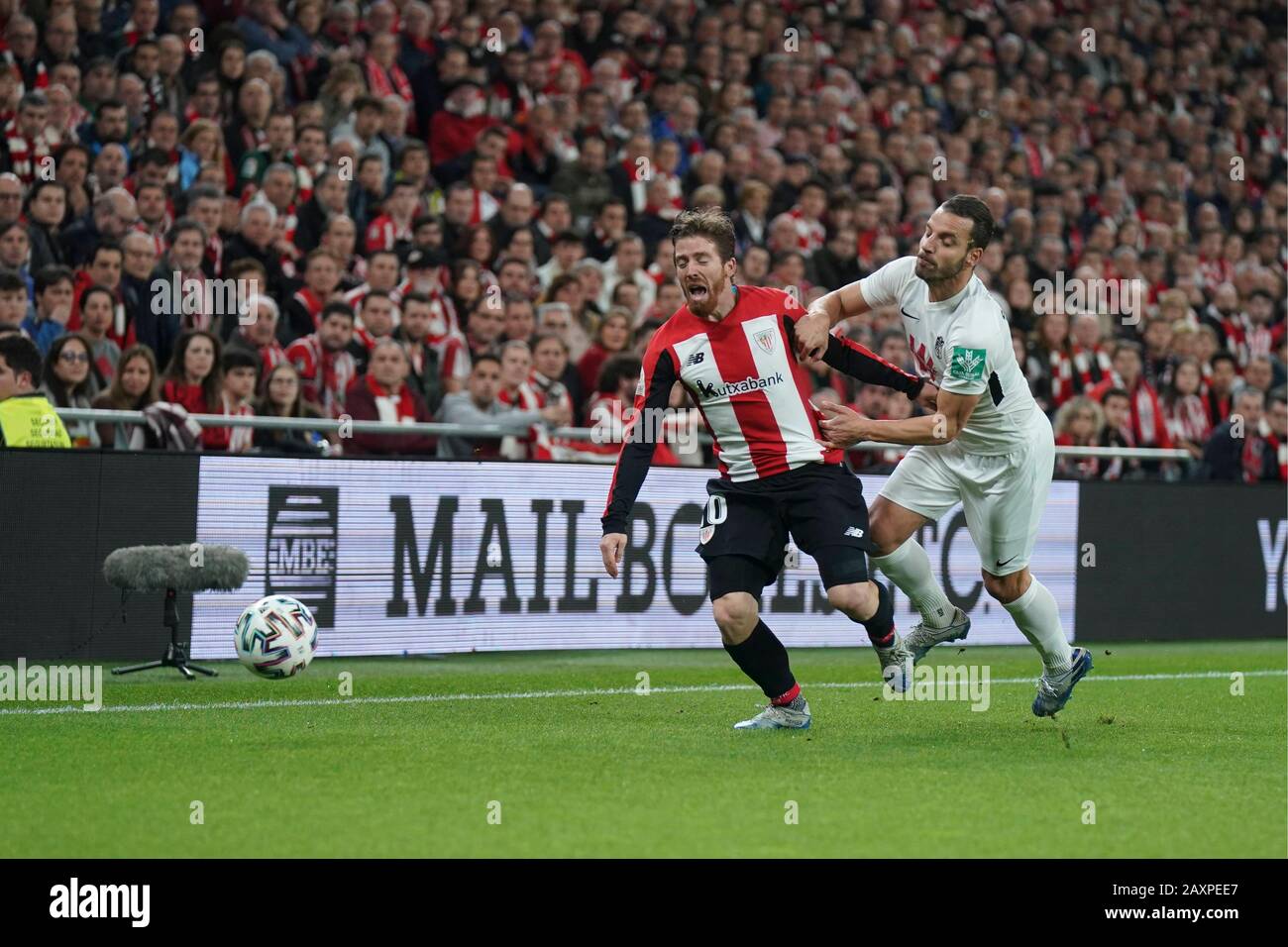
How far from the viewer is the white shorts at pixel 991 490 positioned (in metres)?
8.07

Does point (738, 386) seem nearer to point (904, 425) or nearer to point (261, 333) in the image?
point (904, 425)

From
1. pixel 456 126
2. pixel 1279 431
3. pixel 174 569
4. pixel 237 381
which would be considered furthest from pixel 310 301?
pixel 1279 431

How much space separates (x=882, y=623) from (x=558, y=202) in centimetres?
764

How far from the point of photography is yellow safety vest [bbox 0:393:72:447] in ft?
32.6

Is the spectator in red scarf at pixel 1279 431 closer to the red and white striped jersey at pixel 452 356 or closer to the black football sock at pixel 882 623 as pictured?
the red and white striped jersey at pixel 452 356

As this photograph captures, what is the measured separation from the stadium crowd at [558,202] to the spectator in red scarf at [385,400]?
0.02 metres

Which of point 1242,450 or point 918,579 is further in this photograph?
point 1242,450

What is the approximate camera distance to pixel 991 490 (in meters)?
8.09

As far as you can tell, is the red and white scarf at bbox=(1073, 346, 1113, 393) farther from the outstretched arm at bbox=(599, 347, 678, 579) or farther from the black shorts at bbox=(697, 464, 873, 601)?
the outstretched arm at bbox=(599, 347, 678, 579)

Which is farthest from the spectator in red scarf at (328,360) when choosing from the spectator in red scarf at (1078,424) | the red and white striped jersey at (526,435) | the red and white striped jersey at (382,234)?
the spectator in red scarf at (1078,424)

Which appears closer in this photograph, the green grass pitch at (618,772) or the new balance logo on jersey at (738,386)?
the green grass pitch at (618,772)

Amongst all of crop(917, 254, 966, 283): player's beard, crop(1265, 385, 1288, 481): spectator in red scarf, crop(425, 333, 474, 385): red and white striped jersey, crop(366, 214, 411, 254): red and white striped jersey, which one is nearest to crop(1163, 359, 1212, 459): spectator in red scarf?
crop(1265, 385, 1288, 481): spectator in red scarf

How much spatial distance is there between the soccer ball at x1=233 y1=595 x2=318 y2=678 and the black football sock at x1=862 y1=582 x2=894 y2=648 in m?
2.80
